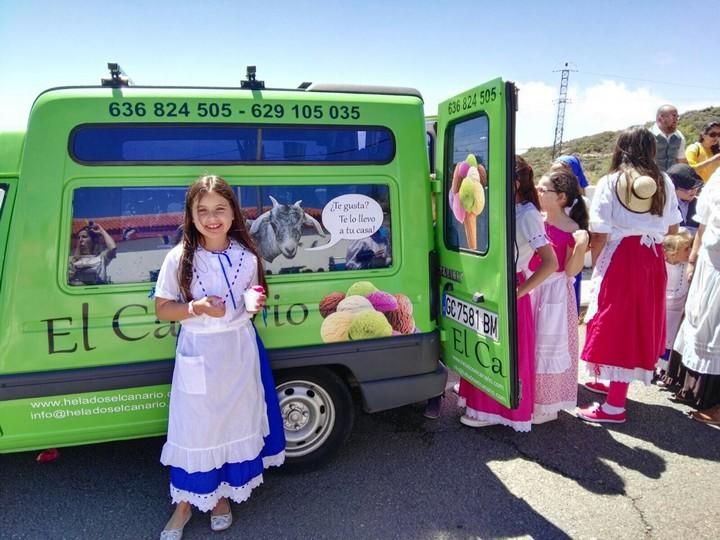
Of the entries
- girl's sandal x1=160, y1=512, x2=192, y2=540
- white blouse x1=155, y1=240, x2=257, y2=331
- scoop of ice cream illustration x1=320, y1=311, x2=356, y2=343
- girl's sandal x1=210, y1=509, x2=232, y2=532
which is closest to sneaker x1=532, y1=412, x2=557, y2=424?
scoop of ice cream illustration x1=320, y1=311, x2=356, y2=343

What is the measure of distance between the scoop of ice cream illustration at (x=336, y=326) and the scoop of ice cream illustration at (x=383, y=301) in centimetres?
14

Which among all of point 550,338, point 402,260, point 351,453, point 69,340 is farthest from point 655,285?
point 69,340

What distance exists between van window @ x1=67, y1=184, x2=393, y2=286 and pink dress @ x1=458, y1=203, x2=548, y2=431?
2.89ft

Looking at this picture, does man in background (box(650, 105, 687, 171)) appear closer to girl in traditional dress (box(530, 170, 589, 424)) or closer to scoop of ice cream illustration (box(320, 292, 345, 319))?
girl in traditional dress (box(530, 170, 589, 424))

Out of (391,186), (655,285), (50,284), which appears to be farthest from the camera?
(655,285)

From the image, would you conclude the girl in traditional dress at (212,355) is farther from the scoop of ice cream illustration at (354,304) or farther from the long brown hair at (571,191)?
the long brown hair at (571,191)

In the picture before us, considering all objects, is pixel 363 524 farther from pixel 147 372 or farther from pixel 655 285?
pixel 655 285

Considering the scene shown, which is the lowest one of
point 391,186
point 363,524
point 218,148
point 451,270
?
point 363,524

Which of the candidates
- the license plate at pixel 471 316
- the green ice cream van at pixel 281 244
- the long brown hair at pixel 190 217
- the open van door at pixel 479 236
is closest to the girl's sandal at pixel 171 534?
the green ice cream van at pixel 281 244

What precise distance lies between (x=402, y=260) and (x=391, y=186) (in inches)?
16.8

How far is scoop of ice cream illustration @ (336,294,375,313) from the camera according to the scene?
3.00m

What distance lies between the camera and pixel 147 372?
9.01ft

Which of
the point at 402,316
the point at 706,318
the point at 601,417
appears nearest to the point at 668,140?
the point at 706,318

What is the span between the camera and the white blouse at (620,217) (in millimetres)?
3645
